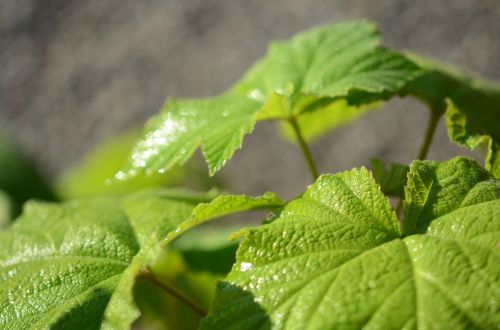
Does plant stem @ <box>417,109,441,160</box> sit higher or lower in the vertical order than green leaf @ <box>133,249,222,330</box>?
higher

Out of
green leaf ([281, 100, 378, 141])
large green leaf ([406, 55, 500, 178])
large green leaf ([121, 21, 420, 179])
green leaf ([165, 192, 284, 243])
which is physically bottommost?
green leaf ([281, 100, 378, 141])

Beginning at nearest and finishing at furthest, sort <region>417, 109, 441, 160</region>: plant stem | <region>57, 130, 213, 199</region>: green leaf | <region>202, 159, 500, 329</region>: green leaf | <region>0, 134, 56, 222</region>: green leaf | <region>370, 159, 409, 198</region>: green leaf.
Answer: <region>202, 159, 500, 329</region>: green leaf < <region>370, 159, 409, 198</region>: green leaf < <region>417, 109, 441, 160</region>: plant stem < <region>57, 130, 213, 199</region>: green leaf < <region>0, 134, 56, 222</region>: green leaf

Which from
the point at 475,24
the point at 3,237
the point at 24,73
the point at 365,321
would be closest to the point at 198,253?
the point at 3,237

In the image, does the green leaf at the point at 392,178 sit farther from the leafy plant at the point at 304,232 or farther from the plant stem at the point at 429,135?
the plant stem at the point at 429,135

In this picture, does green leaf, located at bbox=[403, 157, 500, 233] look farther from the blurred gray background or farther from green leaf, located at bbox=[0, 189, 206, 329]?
the blurred gray background

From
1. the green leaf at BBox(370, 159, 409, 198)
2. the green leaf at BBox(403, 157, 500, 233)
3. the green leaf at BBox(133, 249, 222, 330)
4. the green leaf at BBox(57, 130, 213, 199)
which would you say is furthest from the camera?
the green leaf at BBox(57, 130, 213, 199)

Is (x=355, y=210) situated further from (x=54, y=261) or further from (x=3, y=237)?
(x=3, y=237)

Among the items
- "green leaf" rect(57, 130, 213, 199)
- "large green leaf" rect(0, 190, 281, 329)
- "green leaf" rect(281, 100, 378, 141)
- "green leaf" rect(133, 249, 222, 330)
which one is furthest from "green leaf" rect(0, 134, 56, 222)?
"large green leaf" rect(0, 190, 281, 329)
